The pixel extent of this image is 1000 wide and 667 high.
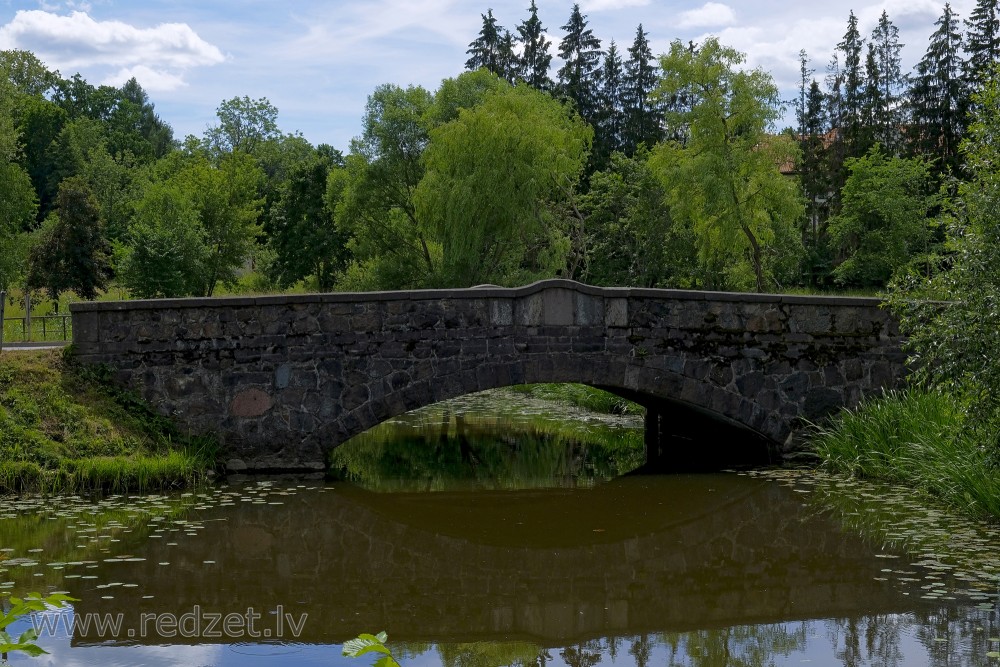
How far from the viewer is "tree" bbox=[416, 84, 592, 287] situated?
33.3 metres

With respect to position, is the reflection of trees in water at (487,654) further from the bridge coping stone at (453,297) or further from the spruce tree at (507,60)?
the spruce tree at (507,60)

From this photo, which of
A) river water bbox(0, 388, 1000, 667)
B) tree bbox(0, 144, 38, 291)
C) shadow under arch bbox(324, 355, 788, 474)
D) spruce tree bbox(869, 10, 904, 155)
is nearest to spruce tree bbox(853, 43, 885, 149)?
spruce tree bbox(869, 10, 904, 155)

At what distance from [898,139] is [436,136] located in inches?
1013

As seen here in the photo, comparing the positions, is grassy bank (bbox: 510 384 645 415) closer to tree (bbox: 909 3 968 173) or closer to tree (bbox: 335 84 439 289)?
tree (bbox: 335 84 439 289)

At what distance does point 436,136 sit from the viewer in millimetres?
34688

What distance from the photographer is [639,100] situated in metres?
57.2

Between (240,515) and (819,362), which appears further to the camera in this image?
(819,362)

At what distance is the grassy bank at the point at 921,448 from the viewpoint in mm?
9695

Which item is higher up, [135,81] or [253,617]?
[135,81]

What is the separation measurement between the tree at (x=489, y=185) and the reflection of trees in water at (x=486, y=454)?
1326 centimetres

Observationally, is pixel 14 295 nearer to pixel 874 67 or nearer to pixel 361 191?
pixel 361 191

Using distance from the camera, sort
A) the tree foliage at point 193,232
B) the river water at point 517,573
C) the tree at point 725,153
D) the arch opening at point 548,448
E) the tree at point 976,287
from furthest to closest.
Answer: the tree at point 725,153, the tree foliage at point 193,232, the arch opening at point 548,448, the tree at point 976,287, the river water at point 517,573

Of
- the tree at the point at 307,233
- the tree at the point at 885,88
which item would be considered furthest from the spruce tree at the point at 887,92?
the tree at the point at 307,233

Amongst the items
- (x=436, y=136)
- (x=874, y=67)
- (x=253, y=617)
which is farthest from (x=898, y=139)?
(x=253, y=617)
